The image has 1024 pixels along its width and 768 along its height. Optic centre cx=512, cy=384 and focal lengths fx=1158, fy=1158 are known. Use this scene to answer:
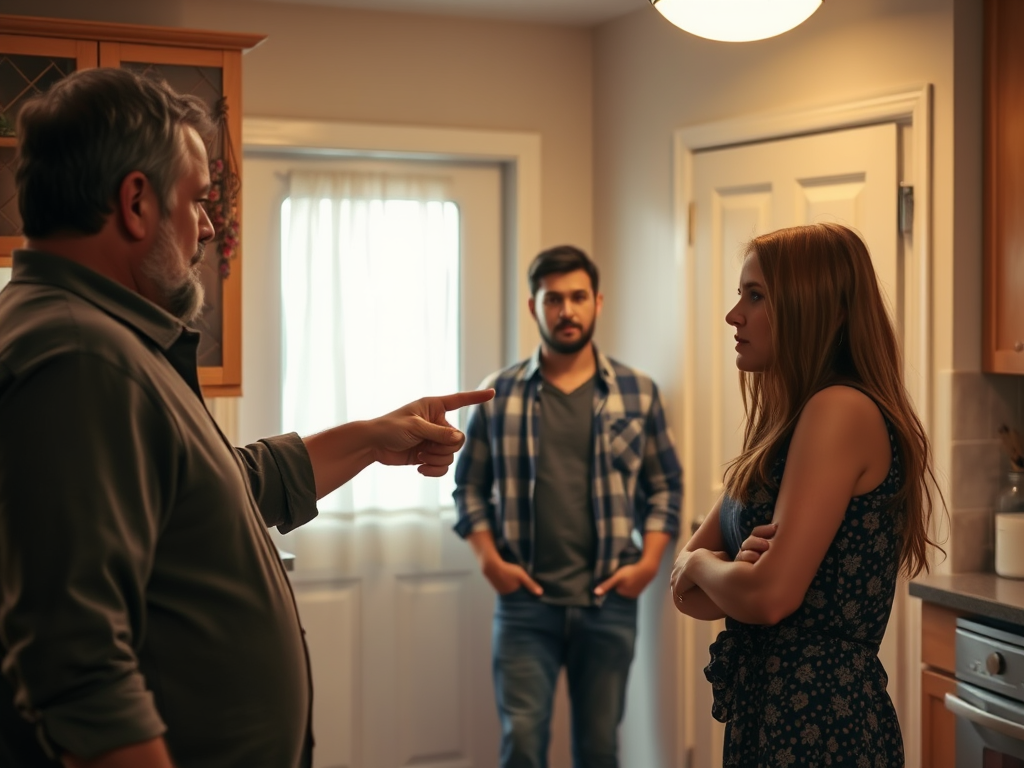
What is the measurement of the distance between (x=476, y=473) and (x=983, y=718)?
160 centimetres

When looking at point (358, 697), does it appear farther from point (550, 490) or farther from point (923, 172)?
point (923, 172)

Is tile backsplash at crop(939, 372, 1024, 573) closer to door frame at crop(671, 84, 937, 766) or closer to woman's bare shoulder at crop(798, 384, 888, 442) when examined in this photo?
door frame at crop(671, 84, 937, 766)

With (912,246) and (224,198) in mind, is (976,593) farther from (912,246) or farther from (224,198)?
(224,198)

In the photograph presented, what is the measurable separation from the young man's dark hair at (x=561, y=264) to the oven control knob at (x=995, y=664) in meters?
1.57

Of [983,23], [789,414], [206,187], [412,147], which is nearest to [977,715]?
[789,414]

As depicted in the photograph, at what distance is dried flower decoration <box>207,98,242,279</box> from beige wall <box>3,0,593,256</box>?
0.49 meters

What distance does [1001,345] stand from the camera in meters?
2.73

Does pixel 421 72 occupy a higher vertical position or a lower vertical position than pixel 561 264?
higher

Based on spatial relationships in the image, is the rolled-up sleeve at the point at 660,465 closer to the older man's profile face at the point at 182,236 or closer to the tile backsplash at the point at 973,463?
the tile backsplash at the point at 973,463

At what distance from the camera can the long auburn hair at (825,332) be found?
1779 mm

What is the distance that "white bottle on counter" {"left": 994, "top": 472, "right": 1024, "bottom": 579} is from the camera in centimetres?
264

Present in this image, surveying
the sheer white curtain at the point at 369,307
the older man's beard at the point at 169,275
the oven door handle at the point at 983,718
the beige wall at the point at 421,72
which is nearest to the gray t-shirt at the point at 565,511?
the sheer white curtain at the point at 369,307

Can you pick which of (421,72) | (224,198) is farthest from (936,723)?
(421,72)

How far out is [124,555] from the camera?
1157mm
